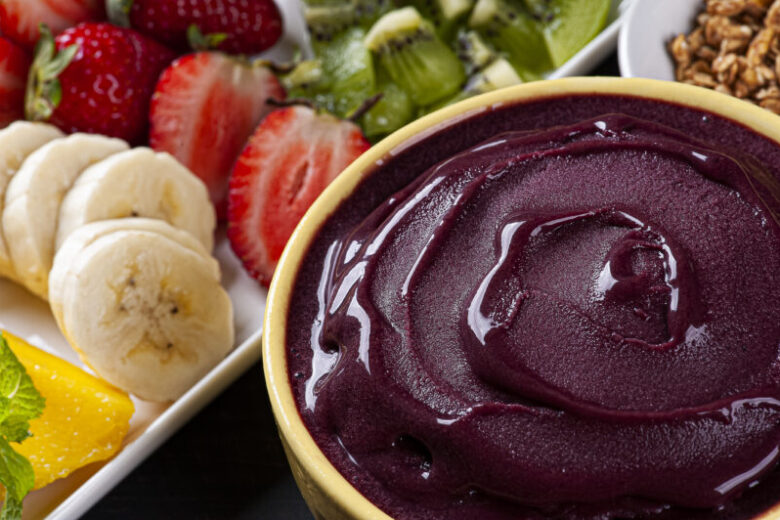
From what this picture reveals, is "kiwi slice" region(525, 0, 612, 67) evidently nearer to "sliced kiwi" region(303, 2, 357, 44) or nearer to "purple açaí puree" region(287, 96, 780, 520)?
"sliced kiwi" region(303, 2, 357, 44)

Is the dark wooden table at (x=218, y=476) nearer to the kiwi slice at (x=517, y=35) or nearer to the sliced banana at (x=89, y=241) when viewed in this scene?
the sliced banana at (x=89, y=241)

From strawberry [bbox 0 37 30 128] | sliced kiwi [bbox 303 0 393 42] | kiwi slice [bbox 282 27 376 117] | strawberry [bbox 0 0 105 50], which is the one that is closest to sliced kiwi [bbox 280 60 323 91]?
kiwi slice [bbox 282 27 376 117]

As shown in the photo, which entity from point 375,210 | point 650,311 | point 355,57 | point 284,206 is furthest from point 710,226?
point 355,57

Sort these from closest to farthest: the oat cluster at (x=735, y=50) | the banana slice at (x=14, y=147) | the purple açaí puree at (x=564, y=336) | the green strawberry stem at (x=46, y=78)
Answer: the purple açaí puree at (x=564, y=336), the oat cluster at (x=735, y=50), the banana slice at (x=14, y=147), the green strawberry stem at (x=46, y=78)

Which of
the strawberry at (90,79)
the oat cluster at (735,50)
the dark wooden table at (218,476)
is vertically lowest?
the dark wooden table at (218,476)

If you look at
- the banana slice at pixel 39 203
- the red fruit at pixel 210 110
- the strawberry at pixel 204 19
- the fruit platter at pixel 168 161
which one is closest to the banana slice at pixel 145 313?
the fruit platter at pixel 168 161

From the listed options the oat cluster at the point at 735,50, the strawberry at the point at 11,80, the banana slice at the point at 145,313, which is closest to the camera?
the banana slice at the point at 145,313
